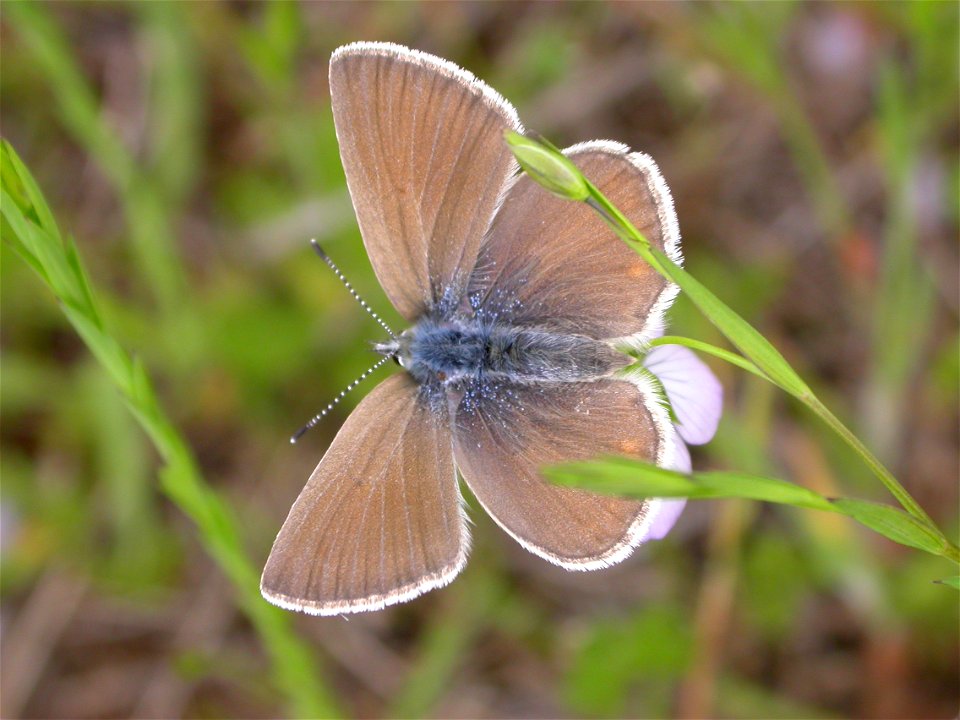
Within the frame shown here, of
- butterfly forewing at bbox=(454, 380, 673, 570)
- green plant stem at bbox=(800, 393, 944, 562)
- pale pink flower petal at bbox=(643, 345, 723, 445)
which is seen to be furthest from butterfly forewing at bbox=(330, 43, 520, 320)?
green plant stem at bbox=(800, 393, 944, 562)

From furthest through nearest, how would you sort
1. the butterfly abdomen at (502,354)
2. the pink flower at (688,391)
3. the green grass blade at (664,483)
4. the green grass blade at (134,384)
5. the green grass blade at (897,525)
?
the pink flower at (688,391) → the butterfly abdomen at (502,354) → the green grass blade at (134,384) → the green grass blade at (897,525) → the green grass blade at (664,483)

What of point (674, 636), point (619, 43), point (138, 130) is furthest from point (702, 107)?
point (138, 130)

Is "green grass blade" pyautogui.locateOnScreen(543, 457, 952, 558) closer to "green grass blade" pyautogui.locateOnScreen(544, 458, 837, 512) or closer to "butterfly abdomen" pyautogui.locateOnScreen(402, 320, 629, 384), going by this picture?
"green grass blade" pyautogui.locateOnScreen(544, 458, 837, 512)

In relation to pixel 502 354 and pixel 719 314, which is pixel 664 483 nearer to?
pixel 719 314

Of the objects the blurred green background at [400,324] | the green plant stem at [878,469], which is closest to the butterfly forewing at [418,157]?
the green plant stem at [878,469]

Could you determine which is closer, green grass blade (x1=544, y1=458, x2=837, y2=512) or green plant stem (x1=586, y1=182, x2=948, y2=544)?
green grass blade (x1=544, y1=458, x2=837, y2=512)

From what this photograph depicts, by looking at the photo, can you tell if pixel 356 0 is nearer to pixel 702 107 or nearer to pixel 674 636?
pixel 702 107

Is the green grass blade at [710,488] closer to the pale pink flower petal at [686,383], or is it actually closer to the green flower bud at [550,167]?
the green flower bud at [550,167]

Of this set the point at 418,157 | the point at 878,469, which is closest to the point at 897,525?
the point at 878,469
